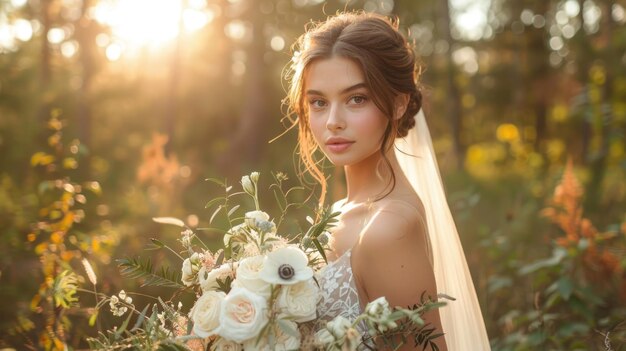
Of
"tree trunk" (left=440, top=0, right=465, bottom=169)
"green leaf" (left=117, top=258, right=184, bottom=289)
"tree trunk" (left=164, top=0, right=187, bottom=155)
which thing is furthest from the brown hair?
"tree trunk" (left=440, top=0, right=465, bottom=169)

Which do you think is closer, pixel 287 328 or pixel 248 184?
pixel 287 328

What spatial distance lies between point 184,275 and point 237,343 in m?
0.33

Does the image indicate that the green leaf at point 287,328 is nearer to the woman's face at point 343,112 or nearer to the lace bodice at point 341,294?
the lace bodice at point 341,294

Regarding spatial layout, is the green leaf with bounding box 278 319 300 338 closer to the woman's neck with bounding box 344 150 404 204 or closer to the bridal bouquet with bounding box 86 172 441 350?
the bridal bouquet with bounding box 86 172 441 350

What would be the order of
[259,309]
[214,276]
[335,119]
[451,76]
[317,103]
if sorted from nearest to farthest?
[259,309] → [214,276] → [335,119] → [317,103] → [451,76]

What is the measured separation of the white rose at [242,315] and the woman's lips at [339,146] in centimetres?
98

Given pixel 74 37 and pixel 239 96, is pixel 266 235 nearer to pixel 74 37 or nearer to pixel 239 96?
pixel 74 37

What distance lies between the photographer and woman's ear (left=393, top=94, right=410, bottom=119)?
9.65ft

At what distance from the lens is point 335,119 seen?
269 centimetres

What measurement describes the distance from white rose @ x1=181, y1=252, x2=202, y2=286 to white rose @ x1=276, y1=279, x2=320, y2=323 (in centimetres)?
40

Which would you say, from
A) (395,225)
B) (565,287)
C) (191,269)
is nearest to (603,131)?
(565,287)

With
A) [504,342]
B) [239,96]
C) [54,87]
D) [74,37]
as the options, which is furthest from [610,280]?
[239,96]

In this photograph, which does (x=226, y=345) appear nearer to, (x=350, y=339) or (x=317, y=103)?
(x=350, y=339)

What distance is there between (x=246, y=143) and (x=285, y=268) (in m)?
16.1
